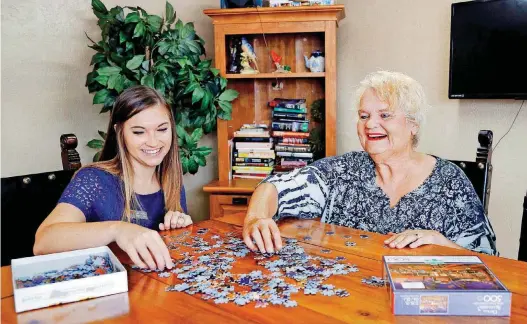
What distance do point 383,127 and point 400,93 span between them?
148mm

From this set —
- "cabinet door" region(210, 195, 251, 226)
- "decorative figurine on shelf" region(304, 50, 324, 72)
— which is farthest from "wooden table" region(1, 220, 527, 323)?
"decorative figurine on shelf" region(304, 50, 324, 72)

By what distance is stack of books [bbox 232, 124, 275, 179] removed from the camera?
3.56 m

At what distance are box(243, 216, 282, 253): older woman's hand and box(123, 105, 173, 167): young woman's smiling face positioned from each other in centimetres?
65

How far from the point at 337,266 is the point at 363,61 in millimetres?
2541

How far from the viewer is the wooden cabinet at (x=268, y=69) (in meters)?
3.27

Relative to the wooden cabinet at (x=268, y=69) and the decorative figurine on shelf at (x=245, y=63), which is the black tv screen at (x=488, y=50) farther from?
the decorative figurine on shelf at (x=245, y=63)

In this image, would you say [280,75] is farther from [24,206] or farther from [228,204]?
[24,206]

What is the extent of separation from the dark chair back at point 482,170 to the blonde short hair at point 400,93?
285 mm

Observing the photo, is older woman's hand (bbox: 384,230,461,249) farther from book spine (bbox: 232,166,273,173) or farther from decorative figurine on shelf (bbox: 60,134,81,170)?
book spine (bbox: 232,166,273,173)

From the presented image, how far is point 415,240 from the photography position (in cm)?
148

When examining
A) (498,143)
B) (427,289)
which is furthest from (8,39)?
(498,143)

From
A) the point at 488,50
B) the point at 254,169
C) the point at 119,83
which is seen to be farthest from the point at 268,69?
the point at 488,50

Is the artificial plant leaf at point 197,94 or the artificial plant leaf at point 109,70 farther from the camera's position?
the artificial plant leaf at point 197,94

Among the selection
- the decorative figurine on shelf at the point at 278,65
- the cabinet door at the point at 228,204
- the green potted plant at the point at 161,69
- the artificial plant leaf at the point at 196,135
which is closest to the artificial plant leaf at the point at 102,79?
the green potted plant at the point at 161,69
